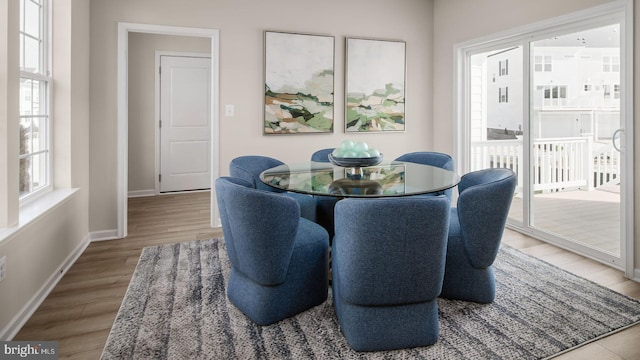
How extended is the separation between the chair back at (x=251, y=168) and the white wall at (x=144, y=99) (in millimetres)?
3367

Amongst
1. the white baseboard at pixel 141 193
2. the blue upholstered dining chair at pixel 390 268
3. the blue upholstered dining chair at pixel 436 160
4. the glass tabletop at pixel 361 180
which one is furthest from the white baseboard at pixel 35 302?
the blue upholstered dining chair at pixel 436 160

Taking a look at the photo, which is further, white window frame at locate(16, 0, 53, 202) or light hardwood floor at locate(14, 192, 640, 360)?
white window frame at locate(16, 0, 53, 202)

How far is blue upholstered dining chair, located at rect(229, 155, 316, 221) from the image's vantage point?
114 inches

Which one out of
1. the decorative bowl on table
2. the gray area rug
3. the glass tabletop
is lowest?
the gray area rug

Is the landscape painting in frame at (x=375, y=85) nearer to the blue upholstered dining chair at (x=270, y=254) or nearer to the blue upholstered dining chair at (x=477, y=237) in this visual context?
the blue upholstered dining chair at (x=477, y=237)

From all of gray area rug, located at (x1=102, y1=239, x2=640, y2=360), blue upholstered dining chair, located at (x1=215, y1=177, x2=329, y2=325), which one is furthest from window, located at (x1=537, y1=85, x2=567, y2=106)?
blue upholstered dining chair, located at (x1=215, y1=177, x2=329, y2=325)

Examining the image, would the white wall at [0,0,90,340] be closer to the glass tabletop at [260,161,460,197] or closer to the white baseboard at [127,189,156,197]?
the glass tabletop at [260,161,460,197]

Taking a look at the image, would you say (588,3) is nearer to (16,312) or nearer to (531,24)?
(531,24)

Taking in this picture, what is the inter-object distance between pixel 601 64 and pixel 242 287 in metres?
3.27

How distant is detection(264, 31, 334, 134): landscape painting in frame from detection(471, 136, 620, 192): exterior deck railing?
6.44 ft

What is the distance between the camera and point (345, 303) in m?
1.84

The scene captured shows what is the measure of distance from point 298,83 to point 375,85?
1004 mm

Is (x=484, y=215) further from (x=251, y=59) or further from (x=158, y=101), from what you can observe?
(x=158, y=101)

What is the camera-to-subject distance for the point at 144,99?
579cm
